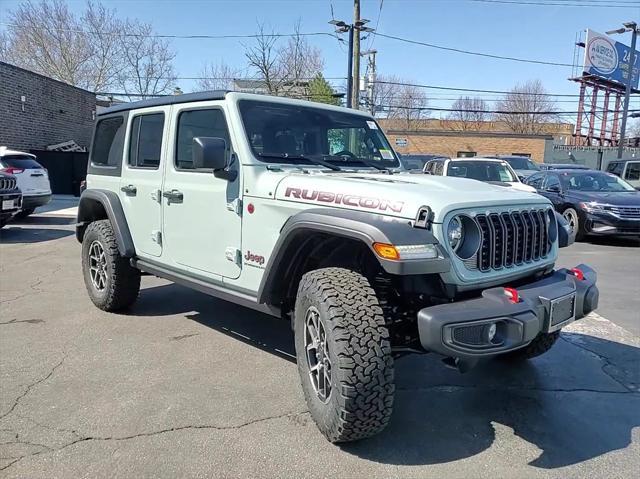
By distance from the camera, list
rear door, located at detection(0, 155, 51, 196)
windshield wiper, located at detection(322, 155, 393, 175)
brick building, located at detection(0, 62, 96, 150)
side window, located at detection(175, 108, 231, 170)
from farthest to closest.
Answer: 1. brick building, located at detection(0, 62, 96, 150)
2. rear door, located at detection(0, 155, 51, 196)
3. windshield wiper, located at detection(322, 155, 393, 175)
4. side window, located at detection(175, 108, 231, 170)

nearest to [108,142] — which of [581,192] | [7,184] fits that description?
[7,184]

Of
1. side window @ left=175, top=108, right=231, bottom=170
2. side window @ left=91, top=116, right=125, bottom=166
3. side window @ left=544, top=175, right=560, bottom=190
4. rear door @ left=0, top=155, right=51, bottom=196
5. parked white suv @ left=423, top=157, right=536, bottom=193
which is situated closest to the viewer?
side window @ left=175, top=108, right=231, bottom=170

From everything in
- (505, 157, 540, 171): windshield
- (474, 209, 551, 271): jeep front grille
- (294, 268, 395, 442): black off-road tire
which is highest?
(505, 157, 540, 171): windshield

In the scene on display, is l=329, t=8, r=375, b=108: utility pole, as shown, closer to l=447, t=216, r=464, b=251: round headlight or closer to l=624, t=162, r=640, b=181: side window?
A: l=624, t=162, r=640, b=181: side window

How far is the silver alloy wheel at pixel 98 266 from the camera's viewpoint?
5148 millimetres

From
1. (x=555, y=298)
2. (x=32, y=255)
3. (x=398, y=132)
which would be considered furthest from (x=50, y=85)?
(x=398, y=132)

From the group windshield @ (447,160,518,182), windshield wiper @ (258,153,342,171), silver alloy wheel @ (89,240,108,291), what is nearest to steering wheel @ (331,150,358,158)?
windshield wiper @ (258,153,342,171)

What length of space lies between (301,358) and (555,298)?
152 centimetres

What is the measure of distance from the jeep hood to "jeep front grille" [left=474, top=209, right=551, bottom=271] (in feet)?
0.28

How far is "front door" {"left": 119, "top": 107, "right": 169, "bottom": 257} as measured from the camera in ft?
14.6

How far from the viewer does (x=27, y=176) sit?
11641mm

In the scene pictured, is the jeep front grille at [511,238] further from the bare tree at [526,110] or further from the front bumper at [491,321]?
the bare tree at [526,110]

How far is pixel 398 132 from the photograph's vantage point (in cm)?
3728

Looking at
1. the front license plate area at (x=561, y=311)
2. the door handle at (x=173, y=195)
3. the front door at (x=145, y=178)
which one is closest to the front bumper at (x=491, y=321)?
the front license plate area at (x=561, y=311)
